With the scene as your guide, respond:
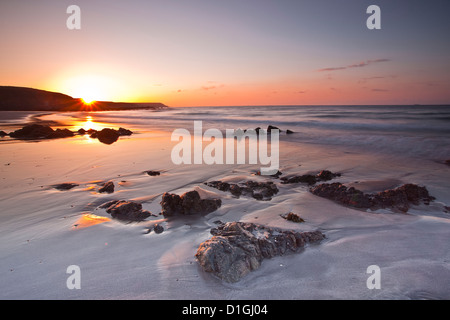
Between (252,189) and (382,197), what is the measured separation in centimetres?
235

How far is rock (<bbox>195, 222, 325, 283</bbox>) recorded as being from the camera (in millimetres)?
2381

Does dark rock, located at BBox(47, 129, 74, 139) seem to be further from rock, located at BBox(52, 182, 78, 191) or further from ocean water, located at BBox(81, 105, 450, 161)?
rock, located at BBox(52, 182, 78, 191)

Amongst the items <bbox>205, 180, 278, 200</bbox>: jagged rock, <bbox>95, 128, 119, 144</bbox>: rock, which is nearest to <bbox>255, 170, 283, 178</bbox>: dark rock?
<bbox>205, 180, 278, 200</bbox>: jagged rock

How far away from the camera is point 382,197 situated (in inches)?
171

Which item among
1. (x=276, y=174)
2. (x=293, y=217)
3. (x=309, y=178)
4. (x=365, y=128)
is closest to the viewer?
(x=293, y=217)

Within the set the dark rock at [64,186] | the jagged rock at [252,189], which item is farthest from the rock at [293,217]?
the dark rock at [64,186]

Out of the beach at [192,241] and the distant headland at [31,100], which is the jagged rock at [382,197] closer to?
the beach at [192,241]

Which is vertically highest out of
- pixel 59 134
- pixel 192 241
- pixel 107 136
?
pixel 59 134

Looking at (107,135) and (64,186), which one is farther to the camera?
(107,135)

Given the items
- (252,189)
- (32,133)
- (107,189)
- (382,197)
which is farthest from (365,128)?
(32,133)

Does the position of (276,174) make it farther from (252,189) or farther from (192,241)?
(192,241)

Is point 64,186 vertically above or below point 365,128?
below

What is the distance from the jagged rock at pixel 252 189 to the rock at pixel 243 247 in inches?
61.7

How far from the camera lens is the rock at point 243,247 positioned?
2.38m
